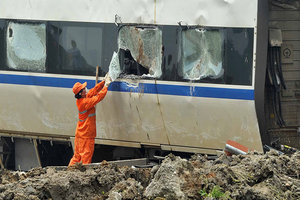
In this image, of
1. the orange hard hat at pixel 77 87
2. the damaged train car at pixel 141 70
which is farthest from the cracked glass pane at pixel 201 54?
the orange hard hat at pixel 77 87

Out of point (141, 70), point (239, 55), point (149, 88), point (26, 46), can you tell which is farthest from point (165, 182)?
point (26, 46)

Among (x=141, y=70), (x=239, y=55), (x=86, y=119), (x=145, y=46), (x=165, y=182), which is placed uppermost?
(x=145, y=46)

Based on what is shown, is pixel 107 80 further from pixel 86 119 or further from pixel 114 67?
pixel 86 119

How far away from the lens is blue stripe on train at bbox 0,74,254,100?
17.5ft

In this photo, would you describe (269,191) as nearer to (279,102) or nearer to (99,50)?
(279,102)

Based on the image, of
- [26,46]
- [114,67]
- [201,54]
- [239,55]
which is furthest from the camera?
[26,46]

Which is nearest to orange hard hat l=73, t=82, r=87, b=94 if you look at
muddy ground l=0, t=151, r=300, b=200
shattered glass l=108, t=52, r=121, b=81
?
shattered glass l=108, t=52, r=121, b=81

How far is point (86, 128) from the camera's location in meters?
5.71

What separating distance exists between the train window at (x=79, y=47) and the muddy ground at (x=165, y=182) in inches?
75.6

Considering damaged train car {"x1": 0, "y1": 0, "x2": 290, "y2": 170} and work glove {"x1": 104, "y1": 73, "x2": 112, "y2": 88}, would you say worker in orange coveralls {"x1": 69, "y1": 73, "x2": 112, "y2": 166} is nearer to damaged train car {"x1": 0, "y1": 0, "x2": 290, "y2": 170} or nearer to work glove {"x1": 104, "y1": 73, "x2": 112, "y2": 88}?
work glove {"x1": 104, "y1": 73, "x2": 112, "y2": 88}

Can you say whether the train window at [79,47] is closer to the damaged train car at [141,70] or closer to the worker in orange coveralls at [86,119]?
the damaged train car at [141,70]

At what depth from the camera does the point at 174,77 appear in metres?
5.53

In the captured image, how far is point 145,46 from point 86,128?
134 centimetres

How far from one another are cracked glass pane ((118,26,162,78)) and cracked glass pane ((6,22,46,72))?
1219 mm
